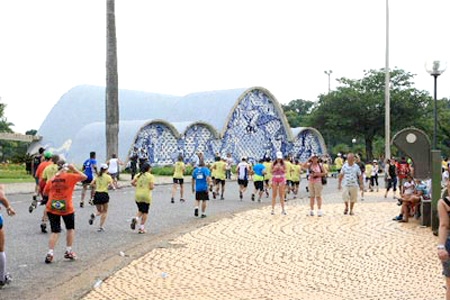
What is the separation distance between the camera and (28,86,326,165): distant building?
46.0 m

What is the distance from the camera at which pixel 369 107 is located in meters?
58.1

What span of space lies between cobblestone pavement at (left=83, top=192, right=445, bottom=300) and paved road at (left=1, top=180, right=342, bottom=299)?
439 millimetres

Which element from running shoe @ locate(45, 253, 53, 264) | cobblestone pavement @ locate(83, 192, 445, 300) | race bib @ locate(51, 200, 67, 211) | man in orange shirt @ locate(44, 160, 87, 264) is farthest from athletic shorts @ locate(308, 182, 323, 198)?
running shoe @ locate(45, 253, 53, 264)

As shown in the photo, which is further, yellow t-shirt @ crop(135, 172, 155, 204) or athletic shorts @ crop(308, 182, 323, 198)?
athletic shorts @ crop(308, 182, 323, 198)

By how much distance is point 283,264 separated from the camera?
32.0ft

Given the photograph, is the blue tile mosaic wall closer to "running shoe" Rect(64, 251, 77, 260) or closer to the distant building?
the distant building

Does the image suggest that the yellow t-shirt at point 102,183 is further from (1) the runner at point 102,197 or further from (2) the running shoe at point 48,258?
(2) the running shoe at point 48,258

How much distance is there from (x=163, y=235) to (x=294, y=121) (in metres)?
73.1

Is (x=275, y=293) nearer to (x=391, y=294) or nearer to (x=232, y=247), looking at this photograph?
(x=391, y=294)

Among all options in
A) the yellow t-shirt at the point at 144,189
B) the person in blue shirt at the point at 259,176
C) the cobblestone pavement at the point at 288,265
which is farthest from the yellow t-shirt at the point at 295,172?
the yellow t-shirt at the point at 144,189

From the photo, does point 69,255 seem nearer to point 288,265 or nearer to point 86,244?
point 86,244

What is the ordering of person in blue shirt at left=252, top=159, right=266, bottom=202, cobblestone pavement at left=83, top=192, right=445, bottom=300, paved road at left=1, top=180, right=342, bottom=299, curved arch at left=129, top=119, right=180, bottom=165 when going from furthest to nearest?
curved arch at left=129, top=119, right=180, bottom=165 < person in blue shirt at left=252, top=159, right=266, bottom=202 < paved road at left=1, top=180, right=342, bottom=299 < cobblestone pavement at left=83, top=192, right=445, bottom=300

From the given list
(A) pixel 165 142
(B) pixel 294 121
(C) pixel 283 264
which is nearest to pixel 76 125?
(A) pixel 165 142

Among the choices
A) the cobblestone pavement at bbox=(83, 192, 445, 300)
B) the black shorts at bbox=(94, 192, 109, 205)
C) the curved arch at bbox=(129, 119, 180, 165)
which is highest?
the curved arch at bbox=(129, 119, 180, 165)
